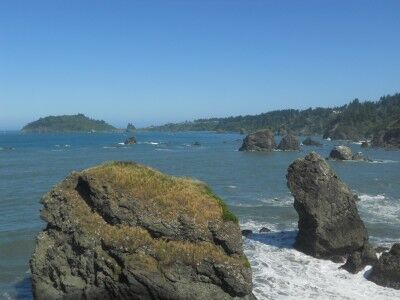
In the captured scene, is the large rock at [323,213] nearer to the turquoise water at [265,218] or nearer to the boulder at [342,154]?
A: the turquoise water at [265,218]

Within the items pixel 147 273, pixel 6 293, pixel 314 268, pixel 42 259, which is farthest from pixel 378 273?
pixel 6 293

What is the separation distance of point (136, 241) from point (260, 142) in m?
128

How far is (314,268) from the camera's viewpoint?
3225cm

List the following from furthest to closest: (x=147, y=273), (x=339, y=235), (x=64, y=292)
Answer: (x=339, y=235)
(x=64, y=292)
(x=147, y=273)

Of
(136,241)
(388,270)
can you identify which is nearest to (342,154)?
(388,270)

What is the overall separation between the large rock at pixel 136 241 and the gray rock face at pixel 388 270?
31.5ft

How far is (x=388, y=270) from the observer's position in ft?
97.0

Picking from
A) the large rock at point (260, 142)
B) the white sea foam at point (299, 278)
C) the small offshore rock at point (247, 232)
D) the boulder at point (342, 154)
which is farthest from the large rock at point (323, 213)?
the large rock at point (260, 142)

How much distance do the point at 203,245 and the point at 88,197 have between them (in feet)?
21.9

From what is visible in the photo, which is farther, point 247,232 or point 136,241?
point 247,232

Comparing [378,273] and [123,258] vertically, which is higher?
[123,258]

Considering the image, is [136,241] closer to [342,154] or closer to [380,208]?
[380,208]

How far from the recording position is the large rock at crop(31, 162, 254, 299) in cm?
2331

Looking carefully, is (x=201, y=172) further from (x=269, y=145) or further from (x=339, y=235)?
(x=269, y=145)
